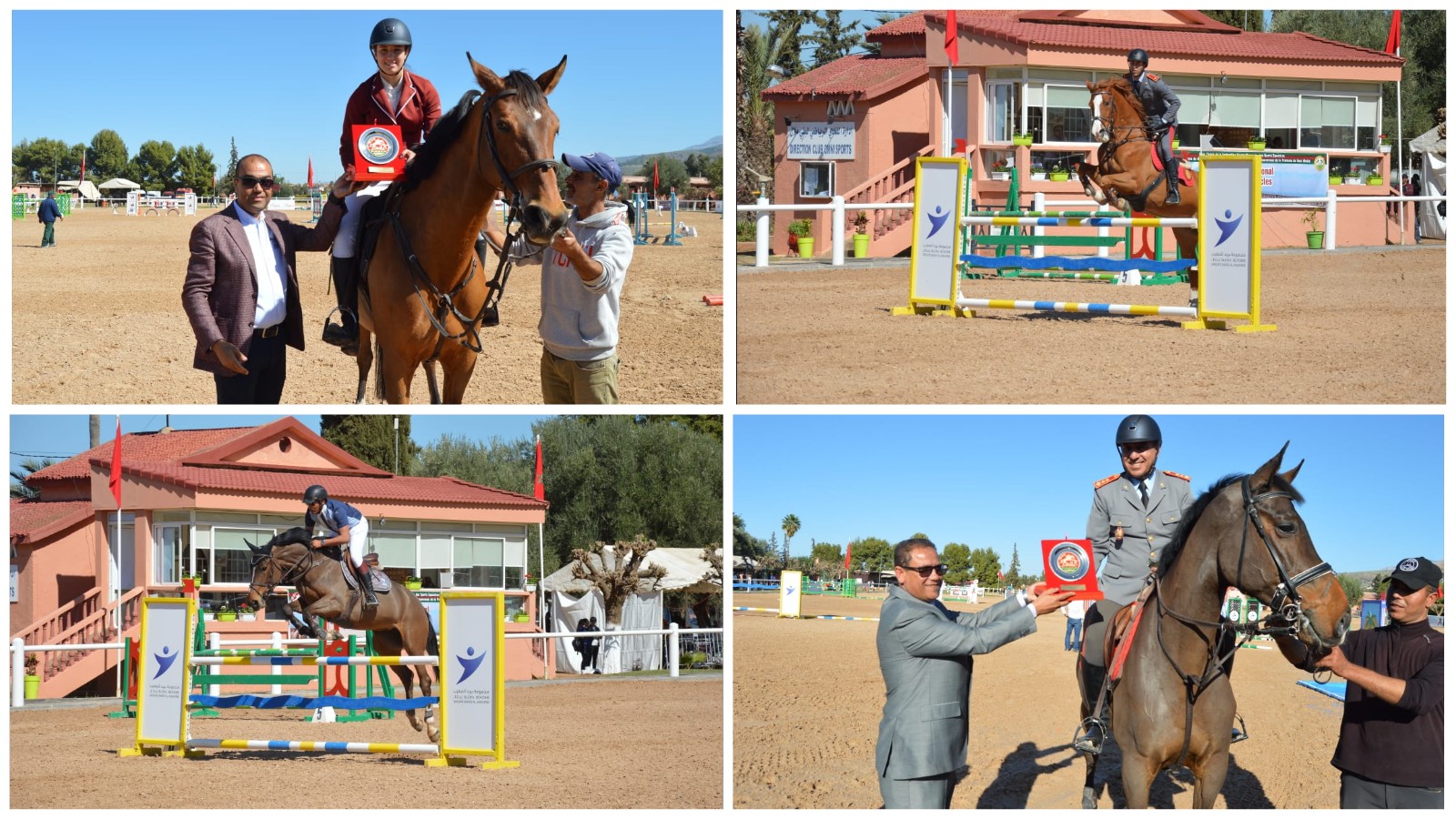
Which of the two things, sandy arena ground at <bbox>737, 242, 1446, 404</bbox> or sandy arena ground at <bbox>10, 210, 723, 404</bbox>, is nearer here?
sandy arena ground at <bbox>737, 242, 1446, 404</bbox>

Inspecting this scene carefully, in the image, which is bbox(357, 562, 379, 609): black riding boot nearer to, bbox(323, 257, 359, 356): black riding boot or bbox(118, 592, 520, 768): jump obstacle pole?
bbox(118, 592, 520, 768): jump obstacle pole

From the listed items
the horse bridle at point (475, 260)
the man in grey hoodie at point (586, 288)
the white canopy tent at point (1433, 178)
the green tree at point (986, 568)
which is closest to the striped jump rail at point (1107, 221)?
the man in grey hoodie at point (586, 288)

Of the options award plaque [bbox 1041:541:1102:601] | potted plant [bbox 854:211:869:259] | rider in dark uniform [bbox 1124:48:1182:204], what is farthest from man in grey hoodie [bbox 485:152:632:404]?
potted plant [bbox 854:211:869:259]

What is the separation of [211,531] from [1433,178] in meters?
20.7

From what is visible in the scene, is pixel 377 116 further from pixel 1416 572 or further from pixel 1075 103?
pixel 1075 103

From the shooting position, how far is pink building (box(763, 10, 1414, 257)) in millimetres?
20625

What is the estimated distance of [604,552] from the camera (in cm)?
2297

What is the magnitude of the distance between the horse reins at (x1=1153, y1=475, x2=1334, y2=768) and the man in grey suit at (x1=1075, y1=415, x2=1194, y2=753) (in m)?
0.61

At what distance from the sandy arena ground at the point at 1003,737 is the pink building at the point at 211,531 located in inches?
177

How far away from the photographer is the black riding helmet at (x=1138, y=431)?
213 inches

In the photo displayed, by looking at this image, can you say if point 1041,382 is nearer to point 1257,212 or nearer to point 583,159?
point 1257,212

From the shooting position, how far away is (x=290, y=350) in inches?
527

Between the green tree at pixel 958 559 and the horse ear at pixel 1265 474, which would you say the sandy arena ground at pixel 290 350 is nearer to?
the horse ear at pixel 1265 474

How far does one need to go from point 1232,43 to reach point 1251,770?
57.9 ft
